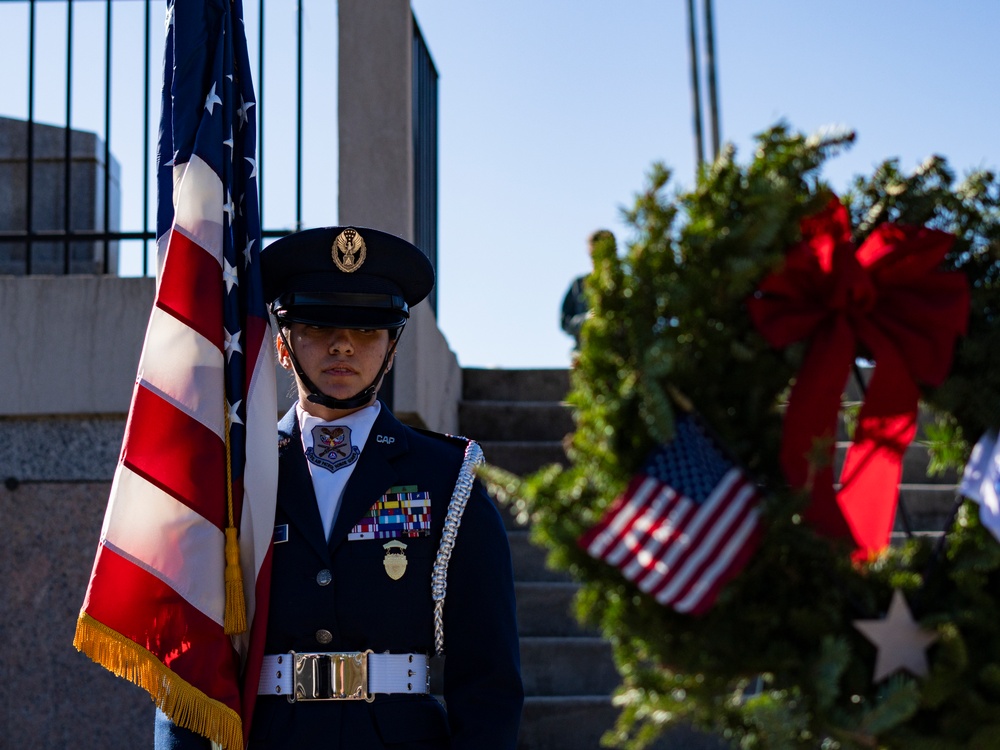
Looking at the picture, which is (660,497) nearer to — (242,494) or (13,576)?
(242,494)

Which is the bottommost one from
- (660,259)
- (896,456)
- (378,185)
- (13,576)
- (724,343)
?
(13,576)

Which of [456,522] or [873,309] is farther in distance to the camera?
[456,522]

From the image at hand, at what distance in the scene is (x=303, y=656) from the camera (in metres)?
2.86

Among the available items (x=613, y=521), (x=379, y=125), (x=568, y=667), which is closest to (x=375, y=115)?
(x=379, y=125)

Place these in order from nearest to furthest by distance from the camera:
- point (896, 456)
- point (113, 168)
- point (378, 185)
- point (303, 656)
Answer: point (896, 456) → point (303, 656) → point (378, 185) → point (113, 168)

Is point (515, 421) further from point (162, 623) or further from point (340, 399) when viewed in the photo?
point (162, 623)

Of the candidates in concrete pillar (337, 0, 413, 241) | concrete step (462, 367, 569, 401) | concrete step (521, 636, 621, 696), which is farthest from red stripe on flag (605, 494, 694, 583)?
concrete step (462, 367, 569, 401)

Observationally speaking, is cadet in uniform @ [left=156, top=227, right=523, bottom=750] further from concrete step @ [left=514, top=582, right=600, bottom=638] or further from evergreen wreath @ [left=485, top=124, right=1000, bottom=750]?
concrete step @ [left=514, top=582, right=600, bottom=638]

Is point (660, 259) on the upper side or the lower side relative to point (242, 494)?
upper

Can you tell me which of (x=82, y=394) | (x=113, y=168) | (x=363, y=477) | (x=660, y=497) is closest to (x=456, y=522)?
(x=363, y=477)

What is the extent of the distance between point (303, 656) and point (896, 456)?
4.66 ft

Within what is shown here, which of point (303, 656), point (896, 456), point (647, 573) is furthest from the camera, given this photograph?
point (303, 656)

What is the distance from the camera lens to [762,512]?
1854mm

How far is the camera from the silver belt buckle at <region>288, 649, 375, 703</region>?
2.83 metres
